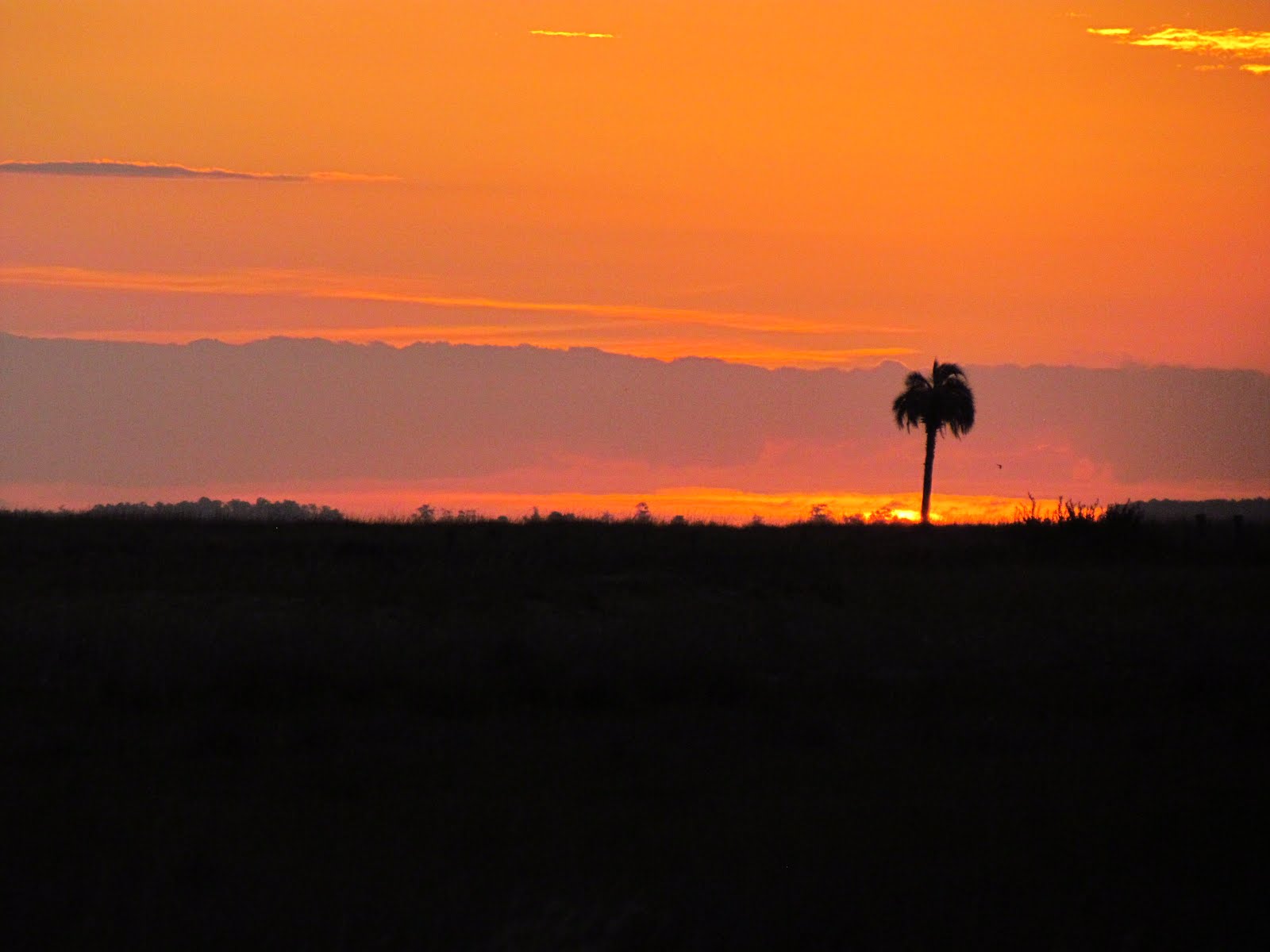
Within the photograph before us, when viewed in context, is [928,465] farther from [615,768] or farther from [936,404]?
[615,768]

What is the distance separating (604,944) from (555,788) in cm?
369

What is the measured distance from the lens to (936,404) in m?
60.1

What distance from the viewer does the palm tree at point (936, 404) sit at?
60.0m

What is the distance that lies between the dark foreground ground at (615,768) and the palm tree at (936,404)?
113ft

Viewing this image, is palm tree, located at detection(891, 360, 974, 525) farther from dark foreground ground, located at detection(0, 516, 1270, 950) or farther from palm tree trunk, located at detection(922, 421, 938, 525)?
dark foreground ground, located at detection(0, 516, 1270, 950)

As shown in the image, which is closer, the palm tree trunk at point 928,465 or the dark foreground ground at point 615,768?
the dark foreground ground at point 615,768

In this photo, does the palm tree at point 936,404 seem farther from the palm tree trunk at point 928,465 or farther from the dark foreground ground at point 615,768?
the dark foreground ground at point 615,768

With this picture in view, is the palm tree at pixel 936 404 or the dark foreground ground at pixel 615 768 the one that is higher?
the palm tree at pixel 936 404

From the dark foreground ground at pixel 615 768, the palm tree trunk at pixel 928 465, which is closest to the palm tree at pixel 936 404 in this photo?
the palm tree trunk at pixel 928 465

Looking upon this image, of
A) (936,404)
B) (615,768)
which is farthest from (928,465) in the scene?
(615,768)

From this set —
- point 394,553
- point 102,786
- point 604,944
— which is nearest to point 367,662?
point 102,786

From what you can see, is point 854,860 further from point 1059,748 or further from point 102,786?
point 102,786

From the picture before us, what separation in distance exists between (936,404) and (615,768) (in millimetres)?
Answer: 50002

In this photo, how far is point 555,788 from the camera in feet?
37.1
